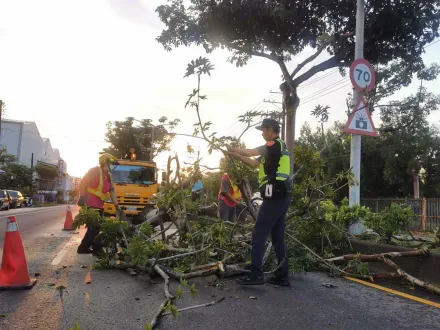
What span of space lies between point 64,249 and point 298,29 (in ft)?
34.7

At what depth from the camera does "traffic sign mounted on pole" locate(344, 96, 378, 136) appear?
7.18 meters

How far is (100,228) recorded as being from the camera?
641 centimetres

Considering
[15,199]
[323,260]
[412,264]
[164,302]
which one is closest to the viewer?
[164,302]

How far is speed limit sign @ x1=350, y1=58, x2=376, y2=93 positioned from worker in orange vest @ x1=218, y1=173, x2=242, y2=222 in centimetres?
300

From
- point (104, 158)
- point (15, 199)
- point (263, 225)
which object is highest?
point (104, 158)

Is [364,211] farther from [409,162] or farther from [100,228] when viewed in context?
[409,162]

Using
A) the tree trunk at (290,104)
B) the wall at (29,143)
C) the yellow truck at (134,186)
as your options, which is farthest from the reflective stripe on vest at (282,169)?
the wall at (29,143)

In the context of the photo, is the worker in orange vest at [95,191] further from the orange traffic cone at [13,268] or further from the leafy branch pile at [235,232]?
the orange traffic cone at [13,268]

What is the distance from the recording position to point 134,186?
14.0 metres

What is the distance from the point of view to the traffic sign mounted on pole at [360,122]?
718 centimetres

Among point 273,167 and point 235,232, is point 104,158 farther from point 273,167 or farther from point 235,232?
point 273,167

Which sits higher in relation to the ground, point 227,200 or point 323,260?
point 227,200

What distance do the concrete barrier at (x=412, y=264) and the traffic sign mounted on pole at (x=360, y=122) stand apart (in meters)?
1.98

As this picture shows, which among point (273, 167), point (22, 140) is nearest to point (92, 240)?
point (273, 167)
